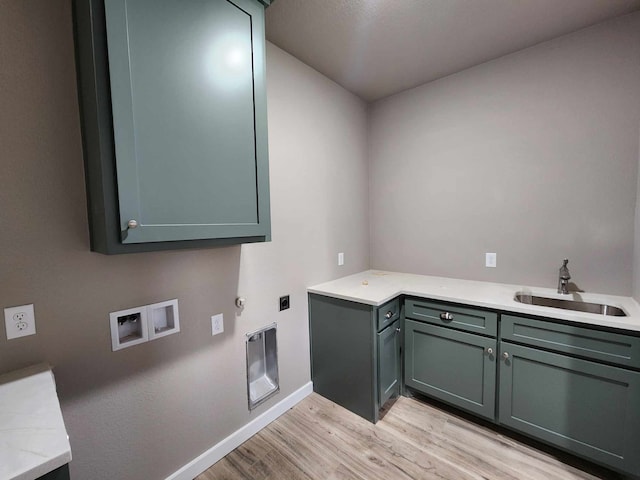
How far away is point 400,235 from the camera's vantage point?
2658 millimetres

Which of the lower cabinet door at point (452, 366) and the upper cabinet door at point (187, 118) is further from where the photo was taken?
the lower cabinet door at point (452, 366)

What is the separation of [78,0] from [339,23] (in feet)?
4.22

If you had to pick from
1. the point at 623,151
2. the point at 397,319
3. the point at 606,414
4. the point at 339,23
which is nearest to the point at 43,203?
the point at 339,23

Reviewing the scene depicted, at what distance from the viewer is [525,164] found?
1983 mm

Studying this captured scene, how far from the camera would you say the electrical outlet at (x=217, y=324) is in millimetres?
1553

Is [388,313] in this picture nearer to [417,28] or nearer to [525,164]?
[525,164]

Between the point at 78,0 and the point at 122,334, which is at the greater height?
the point at 78,0

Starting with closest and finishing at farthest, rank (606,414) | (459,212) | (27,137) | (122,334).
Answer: (27,137), (122,334), (606,414), (459,212)

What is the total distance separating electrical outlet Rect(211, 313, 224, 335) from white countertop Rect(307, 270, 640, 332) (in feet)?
2.45

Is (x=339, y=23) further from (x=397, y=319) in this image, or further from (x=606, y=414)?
(x=606, y=414)

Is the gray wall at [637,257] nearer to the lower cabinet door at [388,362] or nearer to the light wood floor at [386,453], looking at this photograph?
the light wood floor at [386,453]

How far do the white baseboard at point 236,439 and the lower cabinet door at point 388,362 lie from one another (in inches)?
24.6

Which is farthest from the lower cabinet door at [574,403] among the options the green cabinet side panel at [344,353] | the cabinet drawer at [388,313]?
the green cabinet side panel at [344,353]

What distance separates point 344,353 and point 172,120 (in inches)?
69.2
